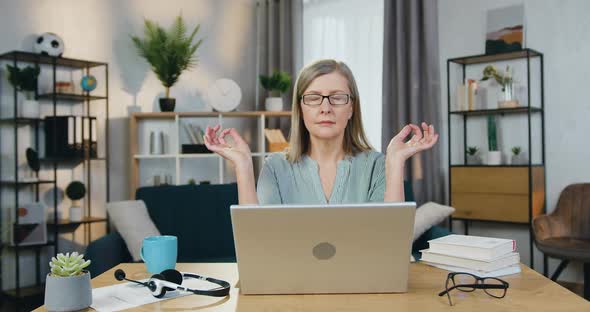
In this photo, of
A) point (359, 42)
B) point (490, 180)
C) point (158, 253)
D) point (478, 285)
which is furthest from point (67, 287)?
point (359, 42)

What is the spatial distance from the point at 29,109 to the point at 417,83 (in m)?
2.77

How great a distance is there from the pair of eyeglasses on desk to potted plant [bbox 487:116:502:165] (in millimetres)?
2688

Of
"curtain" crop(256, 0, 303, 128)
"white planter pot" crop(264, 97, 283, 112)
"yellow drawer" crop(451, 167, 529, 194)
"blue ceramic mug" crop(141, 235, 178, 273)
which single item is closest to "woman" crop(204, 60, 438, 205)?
"blue ceramic mug" crop(141, 235, 178, 273)

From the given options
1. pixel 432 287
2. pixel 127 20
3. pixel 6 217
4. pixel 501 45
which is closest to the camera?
pixel 432 287

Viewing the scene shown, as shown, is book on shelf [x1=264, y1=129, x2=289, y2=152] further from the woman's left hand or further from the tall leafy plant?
the woman's left hand

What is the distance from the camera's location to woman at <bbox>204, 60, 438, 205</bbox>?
166cm

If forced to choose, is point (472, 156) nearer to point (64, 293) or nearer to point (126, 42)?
point (126, 42)

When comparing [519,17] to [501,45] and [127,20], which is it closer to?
[501,45]

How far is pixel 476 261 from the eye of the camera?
1370 millimetres

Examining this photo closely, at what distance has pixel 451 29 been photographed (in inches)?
170

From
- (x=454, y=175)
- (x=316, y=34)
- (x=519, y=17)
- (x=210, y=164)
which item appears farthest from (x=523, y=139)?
(x=210, y=164)

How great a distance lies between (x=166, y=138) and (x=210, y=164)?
1.54ft

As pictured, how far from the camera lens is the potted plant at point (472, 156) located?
4043 millimetres

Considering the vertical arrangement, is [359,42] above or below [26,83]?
above
